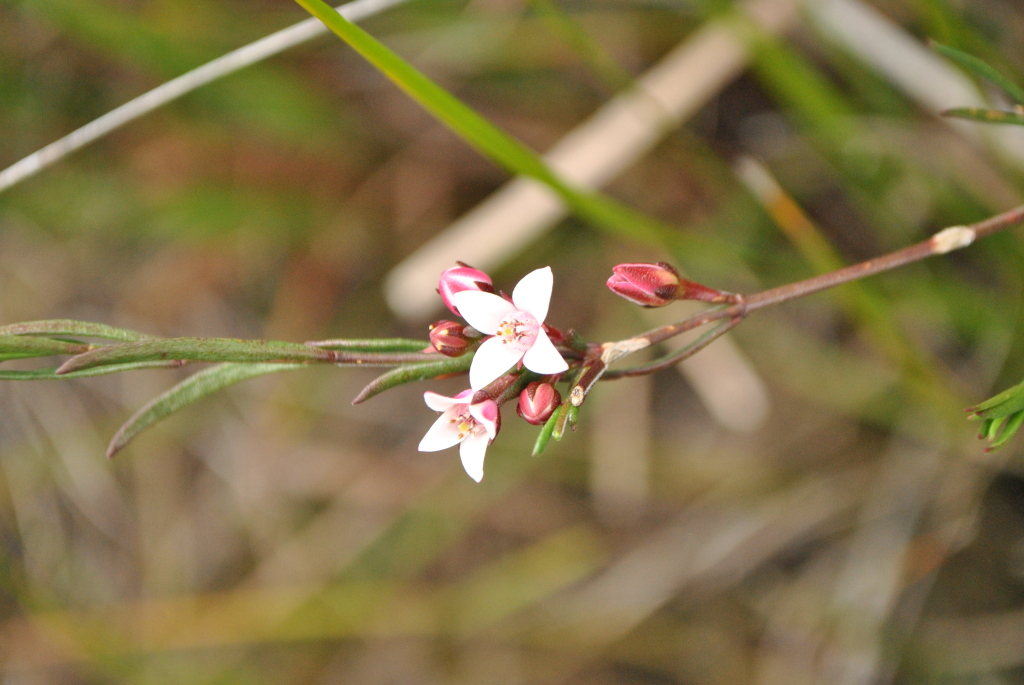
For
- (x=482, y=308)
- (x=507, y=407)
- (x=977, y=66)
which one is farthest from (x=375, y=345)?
(x=507, y=407)

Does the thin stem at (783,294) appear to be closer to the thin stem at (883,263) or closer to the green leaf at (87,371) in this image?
the thin stem at (883,263)

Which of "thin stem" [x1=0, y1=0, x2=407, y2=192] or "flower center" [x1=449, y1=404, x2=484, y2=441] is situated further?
"thin stem" [x1=0, y1=0, x2=407, y2=192]

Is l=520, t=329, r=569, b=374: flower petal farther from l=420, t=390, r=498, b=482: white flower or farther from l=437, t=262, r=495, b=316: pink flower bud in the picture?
l=437, t=262, r=495, b=316: pink flower bud

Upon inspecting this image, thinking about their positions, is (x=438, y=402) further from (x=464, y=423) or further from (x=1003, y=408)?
(x=1003, y=408)

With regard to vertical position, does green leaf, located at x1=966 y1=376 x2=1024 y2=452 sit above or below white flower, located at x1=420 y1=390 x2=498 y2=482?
below

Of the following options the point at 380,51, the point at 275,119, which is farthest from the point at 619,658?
the point at 275,119

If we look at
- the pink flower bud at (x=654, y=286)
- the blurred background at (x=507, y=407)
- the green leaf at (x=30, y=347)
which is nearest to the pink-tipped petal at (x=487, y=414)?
the pink flower bud at (x=654, y=286)

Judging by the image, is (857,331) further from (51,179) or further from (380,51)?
(51,179)

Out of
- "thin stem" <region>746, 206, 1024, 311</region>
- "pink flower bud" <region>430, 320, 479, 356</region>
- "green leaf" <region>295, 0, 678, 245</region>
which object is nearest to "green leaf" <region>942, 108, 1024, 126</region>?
"thin stem" <region>746, 206, 1024, 311</region>
